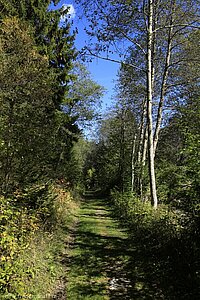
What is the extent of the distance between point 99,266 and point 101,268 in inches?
6.3

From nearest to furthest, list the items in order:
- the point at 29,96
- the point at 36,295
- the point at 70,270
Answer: the point at 36,295, the point at 70,270, the point at 29,96

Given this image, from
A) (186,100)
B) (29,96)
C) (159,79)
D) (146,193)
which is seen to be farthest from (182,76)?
(29,96)

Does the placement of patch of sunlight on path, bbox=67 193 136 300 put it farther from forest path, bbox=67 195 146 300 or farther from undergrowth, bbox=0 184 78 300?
undergrowth, bbox=0 184 78 300

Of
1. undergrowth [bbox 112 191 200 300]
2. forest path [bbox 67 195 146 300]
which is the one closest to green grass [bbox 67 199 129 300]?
forest path [bbox 67 195 146 300]

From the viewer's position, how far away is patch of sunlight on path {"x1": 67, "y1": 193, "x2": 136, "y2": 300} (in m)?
5.92

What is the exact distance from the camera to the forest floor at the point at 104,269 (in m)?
5.86

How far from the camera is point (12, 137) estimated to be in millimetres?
8352

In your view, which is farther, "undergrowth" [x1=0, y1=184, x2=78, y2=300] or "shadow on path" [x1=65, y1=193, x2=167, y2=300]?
"shadow on path" [x1=65, y1=193, x2=167, y2=300]

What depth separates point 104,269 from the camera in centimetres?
724

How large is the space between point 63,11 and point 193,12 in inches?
286

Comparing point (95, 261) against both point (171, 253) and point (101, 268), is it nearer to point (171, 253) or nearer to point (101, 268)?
point (101, 268)

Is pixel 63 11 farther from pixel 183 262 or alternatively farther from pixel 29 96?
pixel 183 262

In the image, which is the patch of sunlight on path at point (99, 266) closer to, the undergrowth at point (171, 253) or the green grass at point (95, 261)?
the green grass at point (95, 261)

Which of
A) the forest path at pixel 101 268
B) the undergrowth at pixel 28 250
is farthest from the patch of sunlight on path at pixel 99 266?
the undergrowth at pixel 28 250
